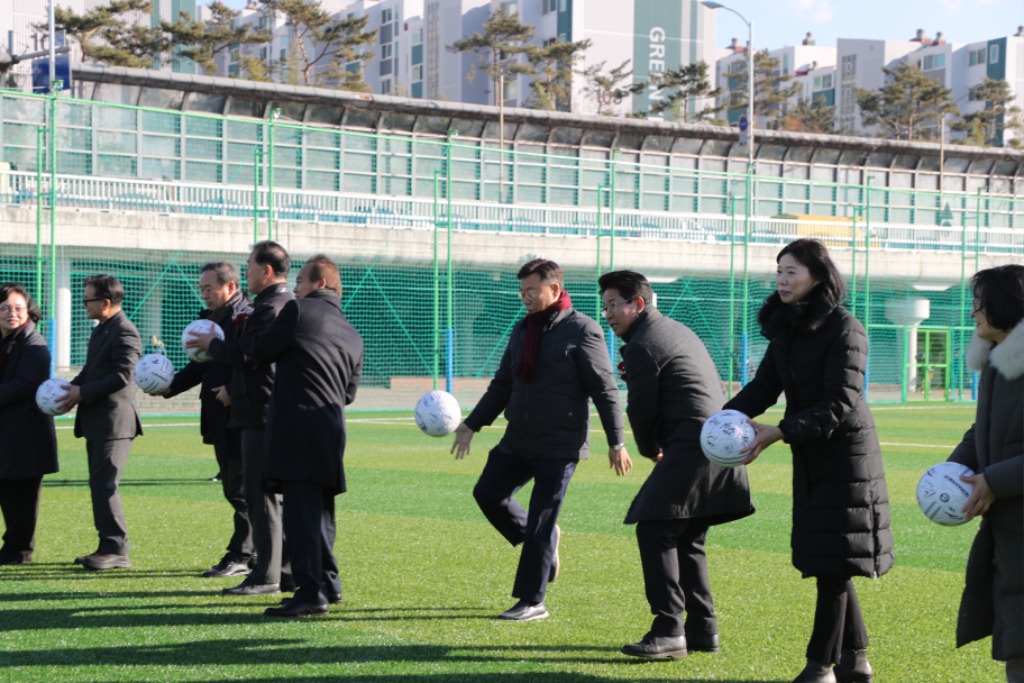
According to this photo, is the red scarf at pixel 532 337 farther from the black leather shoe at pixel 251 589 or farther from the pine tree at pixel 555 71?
the pine tree at pixel 555 71

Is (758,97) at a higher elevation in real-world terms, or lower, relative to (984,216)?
higher

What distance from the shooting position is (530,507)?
23.9ft

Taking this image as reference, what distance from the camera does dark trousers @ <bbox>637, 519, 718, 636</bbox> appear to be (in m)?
6.39

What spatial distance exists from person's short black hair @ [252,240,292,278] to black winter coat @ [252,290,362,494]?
503 mm

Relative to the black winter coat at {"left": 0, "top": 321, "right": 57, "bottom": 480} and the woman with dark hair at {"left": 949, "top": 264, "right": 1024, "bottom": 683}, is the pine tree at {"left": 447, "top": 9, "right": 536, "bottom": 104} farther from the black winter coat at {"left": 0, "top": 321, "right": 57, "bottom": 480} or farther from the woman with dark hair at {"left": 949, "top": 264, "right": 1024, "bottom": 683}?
the woman with dark hair at {"left": 949, "top": 264, "right": 1024, "bottom": 683}

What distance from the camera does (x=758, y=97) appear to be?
285ft

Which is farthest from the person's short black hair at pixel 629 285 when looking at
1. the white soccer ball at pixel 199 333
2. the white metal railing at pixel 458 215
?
the white metal railing at pixel 458 215

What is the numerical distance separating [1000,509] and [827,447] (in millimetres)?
908

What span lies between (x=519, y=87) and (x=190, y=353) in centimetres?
9496

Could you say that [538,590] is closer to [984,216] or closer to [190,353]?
[190,353]

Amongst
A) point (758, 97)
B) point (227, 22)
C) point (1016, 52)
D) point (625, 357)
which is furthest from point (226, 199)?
point (1016, 52)

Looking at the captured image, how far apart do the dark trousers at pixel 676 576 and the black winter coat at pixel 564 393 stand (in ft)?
2.80

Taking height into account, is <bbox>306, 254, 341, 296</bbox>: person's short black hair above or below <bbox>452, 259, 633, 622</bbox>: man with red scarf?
above

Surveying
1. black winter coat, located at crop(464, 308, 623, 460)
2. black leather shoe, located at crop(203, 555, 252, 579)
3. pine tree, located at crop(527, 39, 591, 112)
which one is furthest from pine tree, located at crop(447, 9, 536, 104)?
black winter coat, located at crop(464, 308, 623, 460)
